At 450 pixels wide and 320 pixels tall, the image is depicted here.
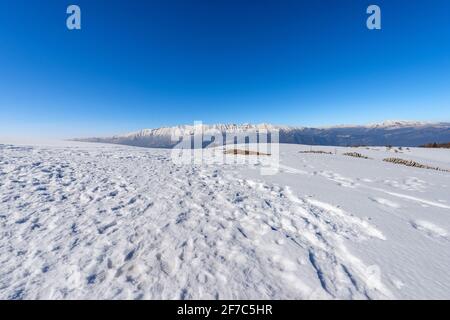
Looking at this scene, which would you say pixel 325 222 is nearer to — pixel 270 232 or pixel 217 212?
pixel 270 232

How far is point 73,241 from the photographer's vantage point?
4.38m

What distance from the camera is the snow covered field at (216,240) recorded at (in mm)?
3227

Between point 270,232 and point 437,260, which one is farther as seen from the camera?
point 270,232

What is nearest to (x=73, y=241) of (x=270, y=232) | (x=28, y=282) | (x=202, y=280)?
(x=28, y=282)

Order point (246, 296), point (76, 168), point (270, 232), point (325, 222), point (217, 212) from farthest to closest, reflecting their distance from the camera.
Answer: point (76, 168), point (217, 212), point (325, 222), point (270, 232), point (246, 296)

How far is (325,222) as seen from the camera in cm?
549

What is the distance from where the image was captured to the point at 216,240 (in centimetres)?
454

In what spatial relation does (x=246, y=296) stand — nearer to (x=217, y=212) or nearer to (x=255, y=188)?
(x=217, y=212)

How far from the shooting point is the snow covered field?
323 cm

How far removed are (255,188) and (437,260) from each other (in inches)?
209
